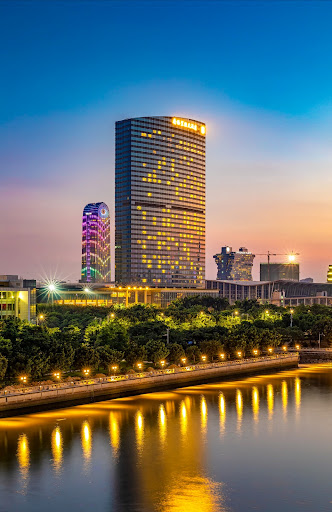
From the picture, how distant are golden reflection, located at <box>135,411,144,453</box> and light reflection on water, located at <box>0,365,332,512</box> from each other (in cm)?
11

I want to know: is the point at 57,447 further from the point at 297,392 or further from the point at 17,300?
the point at 17,300

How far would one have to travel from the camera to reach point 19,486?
165 feet

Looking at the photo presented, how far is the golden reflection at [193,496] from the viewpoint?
1777 inches

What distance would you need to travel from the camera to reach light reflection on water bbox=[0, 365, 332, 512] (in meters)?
47.9

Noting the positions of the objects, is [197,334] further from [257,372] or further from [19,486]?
[19,486]

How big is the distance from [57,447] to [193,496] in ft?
59.9

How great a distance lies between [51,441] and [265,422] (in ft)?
80.0

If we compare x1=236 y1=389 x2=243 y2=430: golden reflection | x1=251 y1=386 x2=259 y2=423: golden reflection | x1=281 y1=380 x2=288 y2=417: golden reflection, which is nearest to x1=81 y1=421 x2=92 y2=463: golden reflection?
x1=236 y1=389 x2=243 y2=430: golden reflection

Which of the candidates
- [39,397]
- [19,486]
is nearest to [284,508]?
Result: [19,486]

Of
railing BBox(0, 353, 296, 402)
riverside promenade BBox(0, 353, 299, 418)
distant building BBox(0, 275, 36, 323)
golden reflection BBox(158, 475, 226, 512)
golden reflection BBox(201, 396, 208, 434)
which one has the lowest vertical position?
golden reflection BBox(158, 475, 226, 512)

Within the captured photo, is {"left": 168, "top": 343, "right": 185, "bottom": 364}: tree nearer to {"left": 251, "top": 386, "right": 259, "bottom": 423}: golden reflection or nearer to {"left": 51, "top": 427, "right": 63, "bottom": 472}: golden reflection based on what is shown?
{"left": 251, "top": 386, "right": 259, "bottom": 423}: golden reflection

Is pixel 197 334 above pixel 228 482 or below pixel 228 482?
above

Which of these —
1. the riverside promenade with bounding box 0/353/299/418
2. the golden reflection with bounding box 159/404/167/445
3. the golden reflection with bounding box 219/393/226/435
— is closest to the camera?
the golden reflection with bounding box 159/404/167/445

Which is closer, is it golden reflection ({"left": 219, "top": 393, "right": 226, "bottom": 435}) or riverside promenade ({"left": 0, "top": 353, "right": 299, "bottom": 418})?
golden reflection ({"left": 219, "top": 393, "right": 226, "bottom": 435})
